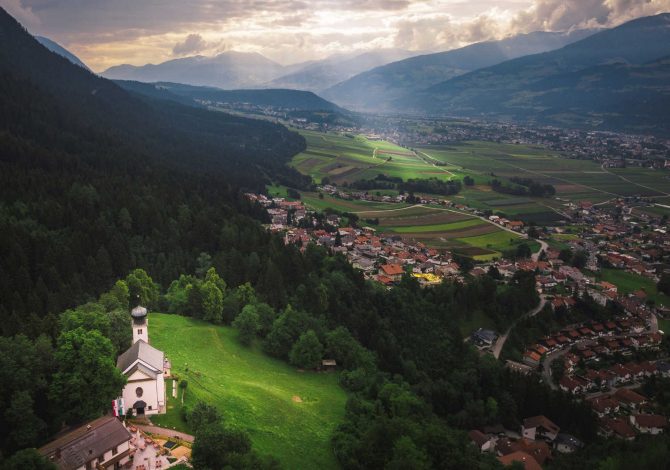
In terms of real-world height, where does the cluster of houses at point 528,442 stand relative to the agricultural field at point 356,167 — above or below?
below

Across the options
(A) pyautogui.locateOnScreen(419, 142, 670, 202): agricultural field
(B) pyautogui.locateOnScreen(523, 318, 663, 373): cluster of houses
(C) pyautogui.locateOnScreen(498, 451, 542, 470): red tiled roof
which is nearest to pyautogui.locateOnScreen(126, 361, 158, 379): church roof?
(C) pyautogui.locateOnScreen(498, 451, 542, 470): red tiled roof

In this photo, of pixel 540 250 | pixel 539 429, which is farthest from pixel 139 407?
pixel 540 250

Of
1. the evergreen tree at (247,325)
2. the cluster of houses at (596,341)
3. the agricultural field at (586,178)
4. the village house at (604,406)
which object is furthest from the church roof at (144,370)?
the agricultural field at (586,178)

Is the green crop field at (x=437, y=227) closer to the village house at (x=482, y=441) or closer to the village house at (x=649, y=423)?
the village house at (x=649, y=423)

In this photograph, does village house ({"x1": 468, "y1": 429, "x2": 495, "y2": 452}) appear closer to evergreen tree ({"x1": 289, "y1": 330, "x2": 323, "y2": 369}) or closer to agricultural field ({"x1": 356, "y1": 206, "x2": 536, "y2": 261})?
evergreen tree ({"x1": 289, "y1": 330, "x2": 323, "y2": 369})

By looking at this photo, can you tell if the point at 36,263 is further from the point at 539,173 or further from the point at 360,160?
the point at 539,173

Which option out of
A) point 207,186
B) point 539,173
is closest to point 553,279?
point 207,186
